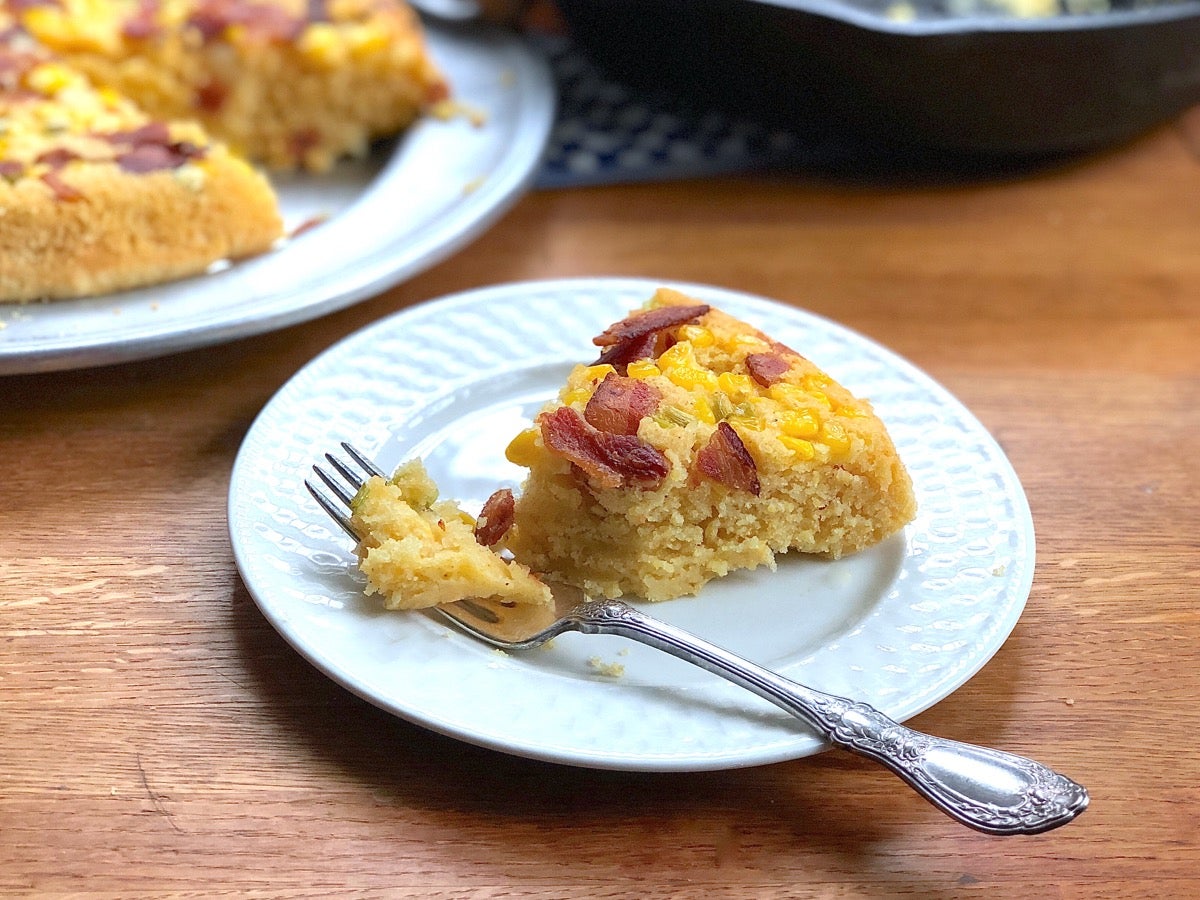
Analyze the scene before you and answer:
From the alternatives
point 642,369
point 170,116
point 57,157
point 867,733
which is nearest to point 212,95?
point 170,116

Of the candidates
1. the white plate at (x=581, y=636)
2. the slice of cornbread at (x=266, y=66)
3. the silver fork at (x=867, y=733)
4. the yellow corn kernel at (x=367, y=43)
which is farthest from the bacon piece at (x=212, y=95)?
the silver fork at (x=867, y=733)

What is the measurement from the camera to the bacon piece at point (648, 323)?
6.40 ft

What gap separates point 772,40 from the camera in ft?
9.45

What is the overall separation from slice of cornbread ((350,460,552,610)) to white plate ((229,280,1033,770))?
0.14 ft

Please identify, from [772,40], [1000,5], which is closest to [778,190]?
[772,40]

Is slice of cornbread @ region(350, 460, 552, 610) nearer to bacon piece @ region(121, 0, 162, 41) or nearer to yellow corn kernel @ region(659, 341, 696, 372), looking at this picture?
yellow corn kernel @ region(659, 341, 696, 372)

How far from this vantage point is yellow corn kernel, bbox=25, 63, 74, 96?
8.92ft

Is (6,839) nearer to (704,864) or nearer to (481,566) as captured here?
(481,566)

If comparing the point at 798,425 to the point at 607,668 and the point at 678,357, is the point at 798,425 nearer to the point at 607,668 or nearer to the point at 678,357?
the point at 678,357

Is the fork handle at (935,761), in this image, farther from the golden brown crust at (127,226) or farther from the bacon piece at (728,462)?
the golden brown crust at (127,226)

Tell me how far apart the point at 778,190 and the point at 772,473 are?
156 cm

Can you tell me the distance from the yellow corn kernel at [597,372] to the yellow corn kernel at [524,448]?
145mm

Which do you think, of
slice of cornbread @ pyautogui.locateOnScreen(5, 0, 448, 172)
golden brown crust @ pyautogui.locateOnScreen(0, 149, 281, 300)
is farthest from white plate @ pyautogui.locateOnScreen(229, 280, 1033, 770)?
slice of cornbread @ pyautogui.locateOnScreen(5, 0, 448, 172)

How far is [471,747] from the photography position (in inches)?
61.4
